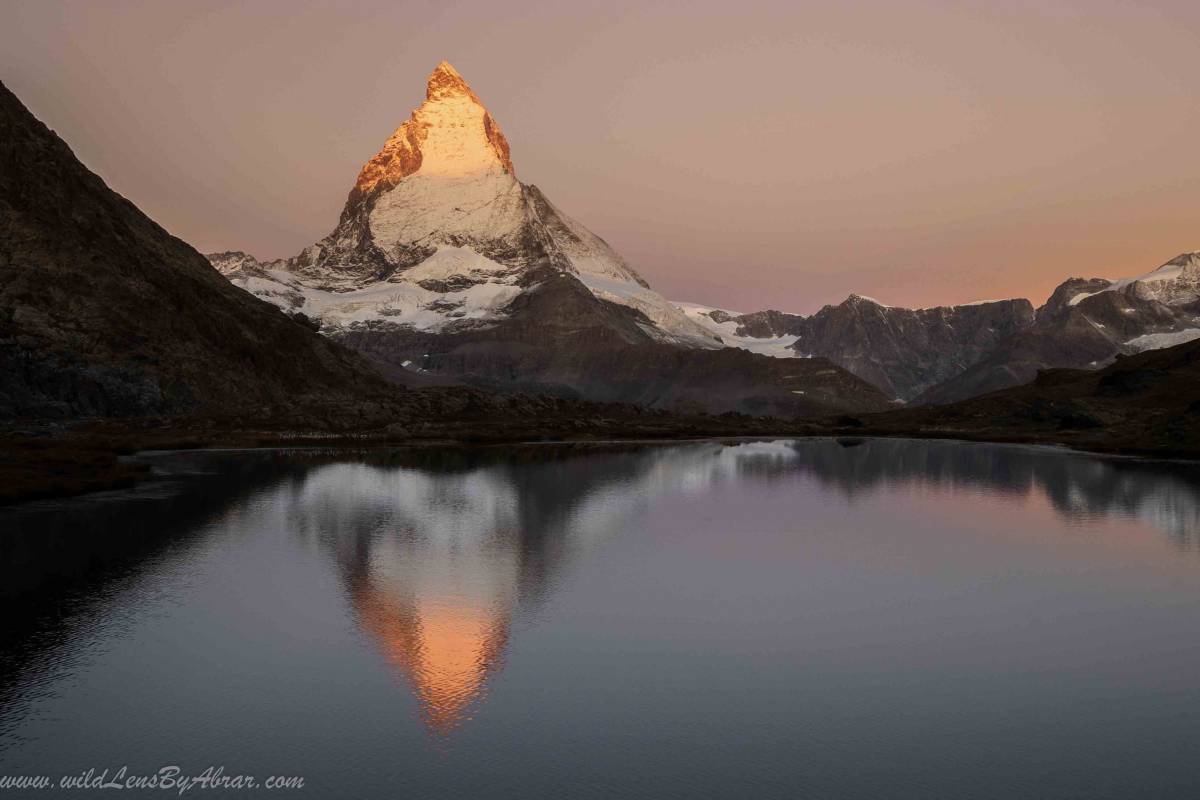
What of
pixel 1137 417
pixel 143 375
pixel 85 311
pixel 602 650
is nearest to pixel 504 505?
pixel 602 650

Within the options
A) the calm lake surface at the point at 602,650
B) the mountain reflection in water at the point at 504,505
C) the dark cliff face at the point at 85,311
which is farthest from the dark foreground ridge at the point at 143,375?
the calm lake surface at the point at 602,650

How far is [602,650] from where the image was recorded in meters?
31.2

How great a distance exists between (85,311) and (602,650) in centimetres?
15889

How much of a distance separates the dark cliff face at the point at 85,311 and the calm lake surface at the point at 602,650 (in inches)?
3915

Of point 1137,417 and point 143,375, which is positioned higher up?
point 143,375

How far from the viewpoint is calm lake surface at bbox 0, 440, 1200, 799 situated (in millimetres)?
22000

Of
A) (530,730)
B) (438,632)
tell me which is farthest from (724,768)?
(438,632)

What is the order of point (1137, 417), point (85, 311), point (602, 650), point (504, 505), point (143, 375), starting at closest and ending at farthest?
point (602, 650) → point (504, 505) → point (85, 311) → point (143, 375) → point (1137, 417)

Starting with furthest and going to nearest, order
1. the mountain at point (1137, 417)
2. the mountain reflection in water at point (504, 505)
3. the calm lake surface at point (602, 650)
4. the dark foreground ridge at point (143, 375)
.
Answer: the dark foreground ridge at point (143, 375) < the mountain at point (1137, 417) < the mountain reflection in water at point (504, 505) < the calm lake surface at point (602, 650)

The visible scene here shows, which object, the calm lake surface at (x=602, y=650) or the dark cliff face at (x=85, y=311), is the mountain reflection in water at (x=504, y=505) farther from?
the dark cliff face at (x=85, y=311)

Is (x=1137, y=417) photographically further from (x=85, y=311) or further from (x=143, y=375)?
(x=85, y=311)

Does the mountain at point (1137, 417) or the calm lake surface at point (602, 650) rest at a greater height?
the mountain at point (1137, 417)

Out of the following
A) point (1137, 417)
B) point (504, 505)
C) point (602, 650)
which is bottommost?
point (602, 650)

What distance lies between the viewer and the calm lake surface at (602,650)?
72.2ft
